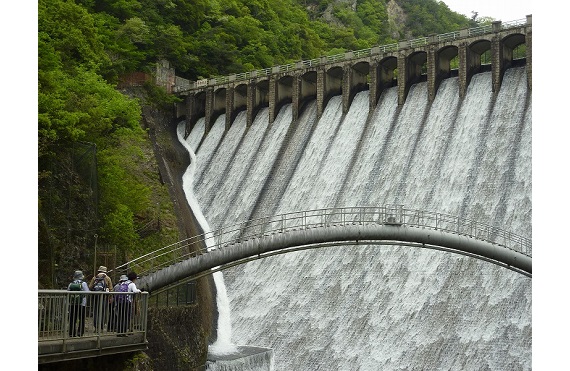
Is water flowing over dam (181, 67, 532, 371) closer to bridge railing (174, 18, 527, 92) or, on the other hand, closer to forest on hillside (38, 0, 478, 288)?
bridge railing (174, 18, 527, 92)

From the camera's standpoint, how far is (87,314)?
65.5ft

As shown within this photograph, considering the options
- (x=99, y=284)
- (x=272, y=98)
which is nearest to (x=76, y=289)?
(x=99, y=284)

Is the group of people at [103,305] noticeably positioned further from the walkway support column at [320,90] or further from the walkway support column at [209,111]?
the walkway support column at [209,111]

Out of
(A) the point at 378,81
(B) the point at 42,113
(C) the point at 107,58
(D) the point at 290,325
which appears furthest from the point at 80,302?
(C) the point at 107,58

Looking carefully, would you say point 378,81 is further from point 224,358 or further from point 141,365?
point 141,365

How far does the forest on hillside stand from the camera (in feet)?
101

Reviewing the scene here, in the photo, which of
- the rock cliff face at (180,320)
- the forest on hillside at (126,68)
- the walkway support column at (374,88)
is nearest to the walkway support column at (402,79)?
the walkway support column at (374,88)

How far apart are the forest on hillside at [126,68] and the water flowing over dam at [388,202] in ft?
20.9

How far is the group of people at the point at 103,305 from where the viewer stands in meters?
18.6

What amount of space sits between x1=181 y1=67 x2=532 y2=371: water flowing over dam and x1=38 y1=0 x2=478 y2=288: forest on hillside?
6378mm

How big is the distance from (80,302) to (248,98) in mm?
40266

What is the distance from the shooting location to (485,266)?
3419 cm

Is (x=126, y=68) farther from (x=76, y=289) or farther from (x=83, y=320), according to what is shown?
(x=83, y=320)

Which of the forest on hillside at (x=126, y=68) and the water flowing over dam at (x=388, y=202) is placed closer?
the forest on hillside at (x=126, y=68)
